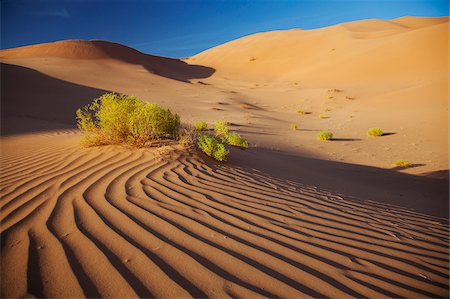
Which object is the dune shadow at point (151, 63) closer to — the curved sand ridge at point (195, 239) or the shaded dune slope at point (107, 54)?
the shaded dune slope at point (107, 54)

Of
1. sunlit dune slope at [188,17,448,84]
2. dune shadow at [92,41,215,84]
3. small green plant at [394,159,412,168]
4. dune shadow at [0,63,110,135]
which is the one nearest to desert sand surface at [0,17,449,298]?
small green plant at [394,159,412,168]

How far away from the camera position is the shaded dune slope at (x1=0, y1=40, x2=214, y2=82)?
127 feet

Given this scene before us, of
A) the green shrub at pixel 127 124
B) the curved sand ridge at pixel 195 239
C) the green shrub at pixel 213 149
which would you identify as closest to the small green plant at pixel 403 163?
the curved sand ridge at pixel 195 239

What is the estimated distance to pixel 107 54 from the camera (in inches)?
1651

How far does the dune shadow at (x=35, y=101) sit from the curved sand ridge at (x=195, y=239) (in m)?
7.21

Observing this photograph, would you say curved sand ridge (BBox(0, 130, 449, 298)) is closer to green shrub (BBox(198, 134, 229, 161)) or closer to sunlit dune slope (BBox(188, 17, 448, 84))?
green shrub (BBox(198, 134, 229, 161))

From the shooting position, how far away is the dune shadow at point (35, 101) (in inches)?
406

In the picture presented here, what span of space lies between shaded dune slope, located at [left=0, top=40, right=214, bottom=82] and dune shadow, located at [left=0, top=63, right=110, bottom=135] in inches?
761

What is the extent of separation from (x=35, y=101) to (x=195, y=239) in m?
15.9

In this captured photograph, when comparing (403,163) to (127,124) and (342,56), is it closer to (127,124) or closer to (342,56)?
(127,124)

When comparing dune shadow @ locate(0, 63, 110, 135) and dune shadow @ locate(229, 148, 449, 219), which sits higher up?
dune shadow @ locate(0, 63, 110, 135)

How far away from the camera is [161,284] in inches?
70.6

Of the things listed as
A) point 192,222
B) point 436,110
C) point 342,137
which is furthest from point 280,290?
point 436,110

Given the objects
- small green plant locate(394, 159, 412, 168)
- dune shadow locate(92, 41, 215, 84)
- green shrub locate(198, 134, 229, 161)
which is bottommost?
small green plant locate(394, 159, 412, 168)
